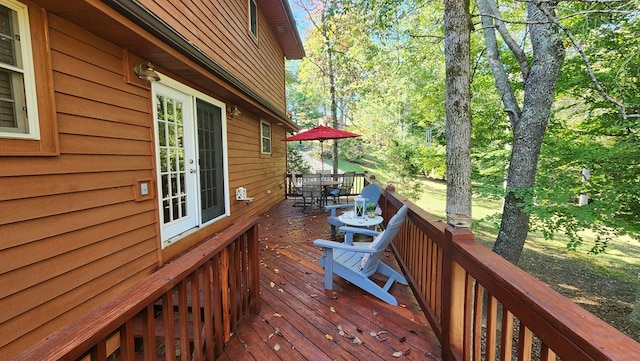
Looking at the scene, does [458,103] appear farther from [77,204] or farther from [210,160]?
[77,204]

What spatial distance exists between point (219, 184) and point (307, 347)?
3337 millimetres

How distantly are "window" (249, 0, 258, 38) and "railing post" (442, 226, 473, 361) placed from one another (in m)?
6.21

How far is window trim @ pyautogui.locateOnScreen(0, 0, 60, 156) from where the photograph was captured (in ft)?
6.19

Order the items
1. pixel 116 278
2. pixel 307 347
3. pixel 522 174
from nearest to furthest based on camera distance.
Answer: pixel 307 347
pixel 116 278
pixel 522 174

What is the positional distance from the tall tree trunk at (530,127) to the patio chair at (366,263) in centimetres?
252

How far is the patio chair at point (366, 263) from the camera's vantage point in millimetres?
2664

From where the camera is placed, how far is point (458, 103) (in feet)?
10.3

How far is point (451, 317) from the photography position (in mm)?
1828

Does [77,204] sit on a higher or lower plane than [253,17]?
lower

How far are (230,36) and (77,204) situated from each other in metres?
4.03

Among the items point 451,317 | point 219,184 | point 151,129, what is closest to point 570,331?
point 451,317

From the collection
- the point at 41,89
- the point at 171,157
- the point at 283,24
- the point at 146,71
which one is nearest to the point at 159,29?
the point at 146,71

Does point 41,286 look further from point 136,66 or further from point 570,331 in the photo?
point 570,331

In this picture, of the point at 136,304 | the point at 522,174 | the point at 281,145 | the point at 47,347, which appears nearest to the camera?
the point at 47,347
